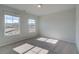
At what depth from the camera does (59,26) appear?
1343mm

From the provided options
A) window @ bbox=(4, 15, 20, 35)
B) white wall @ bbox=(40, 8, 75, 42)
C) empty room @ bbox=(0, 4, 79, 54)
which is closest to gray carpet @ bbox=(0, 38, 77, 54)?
empty room @ bbox=(0, 4, 79, 54)

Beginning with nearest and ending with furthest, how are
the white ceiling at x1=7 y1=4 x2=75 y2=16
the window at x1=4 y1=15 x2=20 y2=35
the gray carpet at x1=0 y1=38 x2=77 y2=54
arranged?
1. the white ceiling at x1=7 y1=4 x2=75 y2=16
2. the window at x1=4 y1=15 x2=20 y2=35
3. the gray carpet at x1=0 y1=38 x2=77 y2=54

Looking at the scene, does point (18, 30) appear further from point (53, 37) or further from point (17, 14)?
point (53, 37)

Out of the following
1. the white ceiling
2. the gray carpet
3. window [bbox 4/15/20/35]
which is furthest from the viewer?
the gray carpet

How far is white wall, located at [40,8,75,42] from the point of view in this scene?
1.22 meters

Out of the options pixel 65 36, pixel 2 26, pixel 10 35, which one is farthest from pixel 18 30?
pixel 65 36

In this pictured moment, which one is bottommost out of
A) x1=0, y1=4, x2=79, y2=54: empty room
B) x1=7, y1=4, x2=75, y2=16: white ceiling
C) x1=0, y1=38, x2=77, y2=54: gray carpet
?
x1=0, y1=38, x2=77, y2=54: gray carpet

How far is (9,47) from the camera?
4.44 ft

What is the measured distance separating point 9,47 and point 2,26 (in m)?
0.54

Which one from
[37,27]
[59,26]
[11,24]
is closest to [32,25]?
[37,27]

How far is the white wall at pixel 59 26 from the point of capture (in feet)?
3.99

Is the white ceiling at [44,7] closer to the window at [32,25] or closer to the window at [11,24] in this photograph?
the window at [32,25]

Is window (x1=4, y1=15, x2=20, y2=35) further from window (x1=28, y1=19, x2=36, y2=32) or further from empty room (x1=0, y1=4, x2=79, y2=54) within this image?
window (x1=28, y1=19, x2=36, y2=32)
